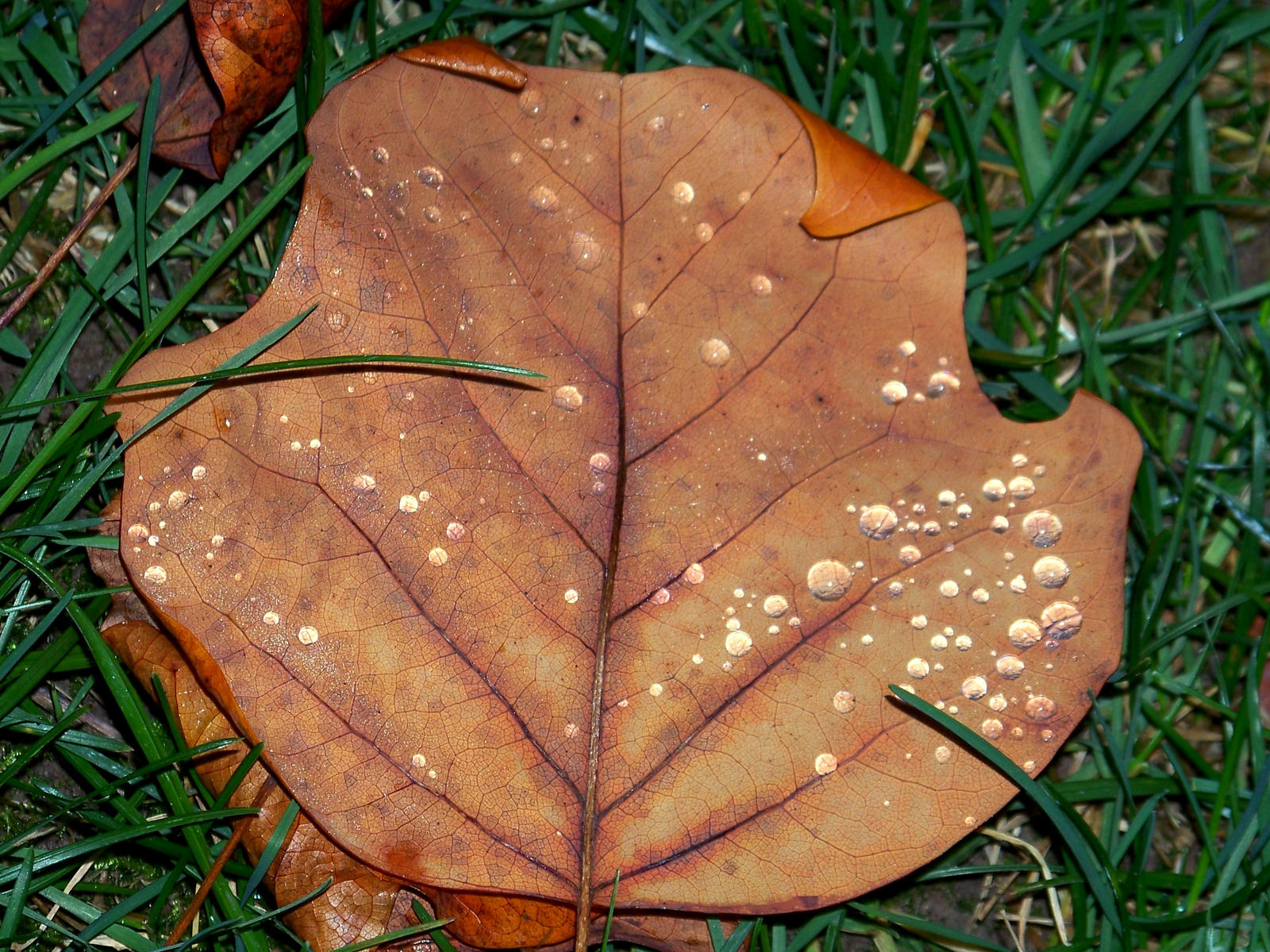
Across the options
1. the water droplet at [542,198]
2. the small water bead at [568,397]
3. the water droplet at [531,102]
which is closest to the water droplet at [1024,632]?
the small water bead at [568,397]

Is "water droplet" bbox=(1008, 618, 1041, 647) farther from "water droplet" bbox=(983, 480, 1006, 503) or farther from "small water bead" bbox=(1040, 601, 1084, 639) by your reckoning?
"water droplet" bbox=(983, 480, 1006, 503)

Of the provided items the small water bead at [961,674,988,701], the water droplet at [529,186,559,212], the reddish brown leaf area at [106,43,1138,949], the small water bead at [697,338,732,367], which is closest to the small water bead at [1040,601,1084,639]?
the reddish brown leaf area at [106,43,1138,949]

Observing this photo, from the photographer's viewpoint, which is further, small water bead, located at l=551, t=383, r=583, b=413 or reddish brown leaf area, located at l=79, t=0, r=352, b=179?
reddish brown leaf area, located at l=79, t=0, r=352, b=179

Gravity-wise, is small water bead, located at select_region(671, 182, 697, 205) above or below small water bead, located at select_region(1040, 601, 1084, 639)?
above

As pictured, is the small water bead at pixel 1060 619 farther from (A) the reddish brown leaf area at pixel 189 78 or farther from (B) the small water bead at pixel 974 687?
(A) the reddish brown leaf area at pixel 189 78

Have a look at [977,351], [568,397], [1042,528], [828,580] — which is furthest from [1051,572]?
[568,397]

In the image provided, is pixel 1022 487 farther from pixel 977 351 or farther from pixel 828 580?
pixel 977 351

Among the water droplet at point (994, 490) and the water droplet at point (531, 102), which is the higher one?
the water droplet at point (531, 102)
